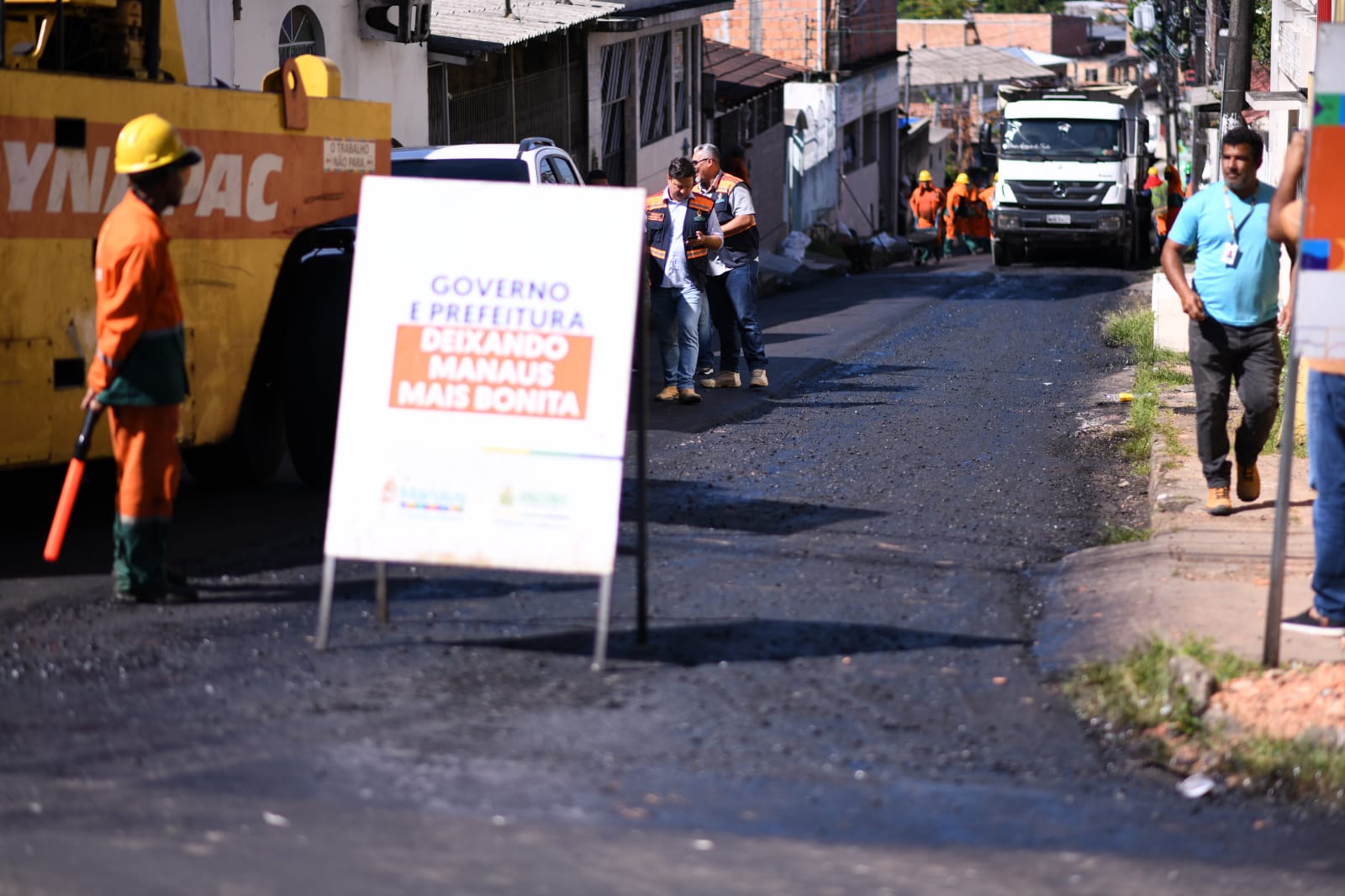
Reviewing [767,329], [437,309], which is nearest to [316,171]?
[437,309]

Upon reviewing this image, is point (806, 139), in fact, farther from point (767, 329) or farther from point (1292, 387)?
point (1292, 387)

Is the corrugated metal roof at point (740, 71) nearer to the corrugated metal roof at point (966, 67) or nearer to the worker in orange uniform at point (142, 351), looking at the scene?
the corrugated metal roof at point (966, 67)

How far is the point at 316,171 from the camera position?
904 cm

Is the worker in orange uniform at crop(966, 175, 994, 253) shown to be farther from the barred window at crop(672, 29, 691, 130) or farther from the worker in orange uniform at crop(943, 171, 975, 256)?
the barred window at crop(672, 29, 691, 130)

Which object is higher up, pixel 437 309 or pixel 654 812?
pixel 437 309

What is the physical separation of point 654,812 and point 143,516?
9.51 ft

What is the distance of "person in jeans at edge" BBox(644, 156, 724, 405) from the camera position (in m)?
12.7

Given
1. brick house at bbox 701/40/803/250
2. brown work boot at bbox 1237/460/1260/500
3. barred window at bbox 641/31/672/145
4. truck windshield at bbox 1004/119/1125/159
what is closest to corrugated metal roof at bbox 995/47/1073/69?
brick house at bbox 701/40/803/250

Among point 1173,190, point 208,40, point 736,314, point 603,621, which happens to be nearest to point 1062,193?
point 1173,190

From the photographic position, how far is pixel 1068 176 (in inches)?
1259

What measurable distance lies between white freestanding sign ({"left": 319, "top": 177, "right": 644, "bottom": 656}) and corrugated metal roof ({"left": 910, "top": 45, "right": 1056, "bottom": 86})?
54.6 metres

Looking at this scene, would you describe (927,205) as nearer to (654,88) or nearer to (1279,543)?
Result: (654,88)

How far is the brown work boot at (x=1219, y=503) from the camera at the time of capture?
8500mm

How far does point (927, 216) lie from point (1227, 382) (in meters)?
30.5
